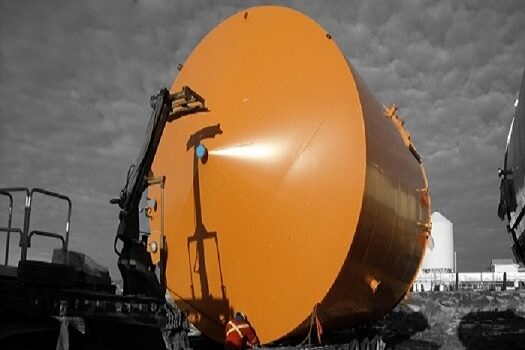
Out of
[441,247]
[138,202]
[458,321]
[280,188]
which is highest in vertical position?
[441,247]

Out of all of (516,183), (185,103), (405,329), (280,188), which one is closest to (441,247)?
(405,329)

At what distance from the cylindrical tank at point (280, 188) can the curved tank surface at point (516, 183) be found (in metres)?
4.37

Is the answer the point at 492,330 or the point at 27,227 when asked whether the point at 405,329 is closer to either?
the point at 492,330

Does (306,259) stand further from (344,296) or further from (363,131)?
(363,131)

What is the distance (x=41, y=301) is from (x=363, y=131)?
11.0 ft

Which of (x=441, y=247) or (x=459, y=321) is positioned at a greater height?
(x=441, y=247)

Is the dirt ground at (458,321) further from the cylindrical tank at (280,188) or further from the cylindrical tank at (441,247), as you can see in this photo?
the cylindrical tank at (441,247)

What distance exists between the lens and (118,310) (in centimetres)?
523

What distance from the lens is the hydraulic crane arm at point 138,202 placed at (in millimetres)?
5957

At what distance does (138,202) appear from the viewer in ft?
20.2

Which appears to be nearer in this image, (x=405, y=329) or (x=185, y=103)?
(x=185, y=103)

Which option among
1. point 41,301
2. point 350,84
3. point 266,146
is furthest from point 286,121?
point 41,301

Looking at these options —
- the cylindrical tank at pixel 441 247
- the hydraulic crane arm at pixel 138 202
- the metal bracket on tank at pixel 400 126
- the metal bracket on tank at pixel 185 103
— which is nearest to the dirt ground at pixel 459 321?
the metal bracket on tank at pixel 400 126

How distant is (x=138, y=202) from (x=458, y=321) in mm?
9951
